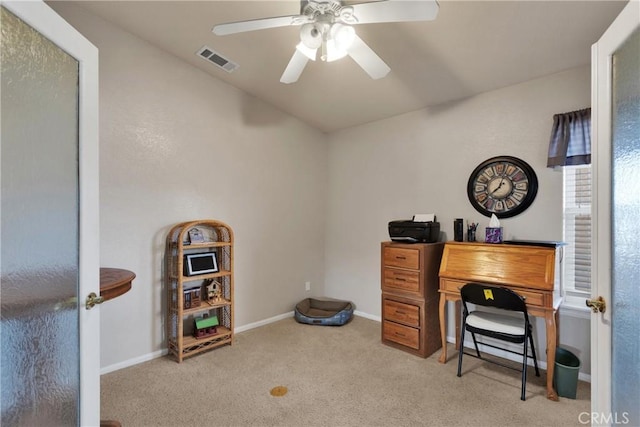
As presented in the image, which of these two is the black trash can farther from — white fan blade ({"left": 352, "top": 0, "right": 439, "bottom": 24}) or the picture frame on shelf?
the picture frame on shelf

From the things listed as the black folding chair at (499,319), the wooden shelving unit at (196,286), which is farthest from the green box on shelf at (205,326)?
the black folding chair at (499,319)

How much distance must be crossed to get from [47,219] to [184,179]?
71.5 inches

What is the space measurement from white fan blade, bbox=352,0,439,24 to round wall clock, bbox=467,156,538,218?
1734 millimetres

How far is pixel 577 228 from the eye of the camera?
2.39 metres

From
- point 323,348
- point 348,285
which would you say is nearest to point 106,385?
point 323,348

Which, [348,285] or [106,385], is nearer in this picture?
[106,385]

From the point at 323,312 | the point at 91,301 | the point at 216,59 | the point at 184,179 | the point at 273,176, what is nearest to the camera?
the point at 91,301

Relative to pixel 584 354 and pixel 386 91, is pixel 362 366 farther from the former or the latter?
pixel 386 91

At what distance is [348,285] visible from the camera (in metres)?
3.92

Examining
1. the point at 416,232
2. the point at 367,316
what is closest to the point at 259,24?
the point at 416,232

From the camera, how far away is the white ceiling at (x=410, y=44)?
1.92 m

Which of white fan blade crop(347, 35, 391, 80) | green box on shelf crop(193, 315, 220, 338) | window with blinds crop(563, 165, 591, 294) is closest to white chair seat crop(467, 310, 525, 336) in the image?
window with blinds crop(563, 165, 591, 294)

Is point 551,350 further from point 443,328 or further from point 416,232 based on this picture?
point 416,232

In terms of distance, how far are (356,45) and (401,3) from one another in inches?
15.5
